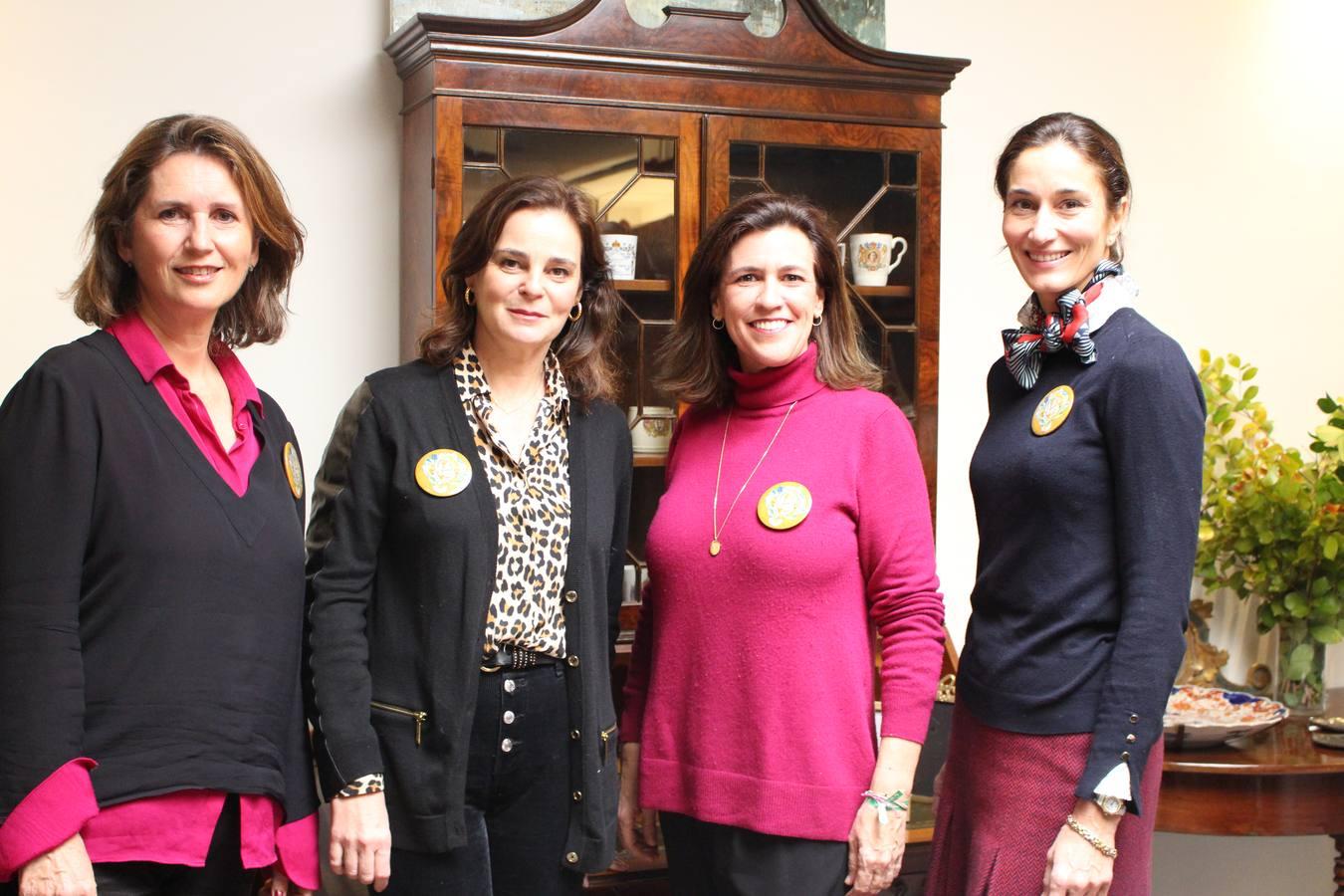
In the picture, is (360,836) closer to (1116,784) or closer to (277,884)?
(277,884)

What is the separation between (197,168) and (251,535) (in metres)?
0.43

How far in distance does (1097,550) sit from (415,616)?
82cm

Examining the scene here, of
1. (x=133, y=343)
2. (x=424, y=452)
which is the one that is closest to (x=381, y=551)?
(x=424, y=452)

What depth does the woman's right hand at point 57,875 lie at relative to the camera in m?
1.42

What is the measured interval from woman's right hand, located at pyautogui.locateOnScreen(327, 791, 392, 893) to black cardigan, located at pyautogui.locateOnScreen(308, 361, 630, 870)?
3cm

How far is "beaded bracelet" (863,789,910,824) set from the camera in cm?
176

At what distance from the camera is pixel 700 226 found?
8.91ft

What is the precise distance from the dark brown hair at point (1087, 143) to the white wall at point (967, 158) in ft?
5.04

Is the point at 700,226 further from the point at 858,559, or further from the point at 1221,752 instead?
the point at 1221,752

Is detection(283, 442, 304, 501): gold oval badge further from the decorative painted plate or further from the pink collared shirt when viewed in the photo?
the decorative painted plate

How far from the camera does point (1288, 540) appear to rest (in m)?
3.16

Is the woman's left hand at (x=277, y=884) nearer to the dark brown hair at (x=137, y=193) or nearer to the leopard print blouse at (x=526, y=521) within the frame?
the leopard print blouse at (x=526, y=521)

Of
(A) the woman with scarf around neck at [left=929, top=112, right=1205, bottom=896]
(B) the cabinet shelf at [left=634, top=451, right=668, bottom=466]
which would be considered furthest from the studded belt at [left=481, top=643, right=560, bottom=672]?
(B) the cabinet shelf at [left=634, top=451, right=668, bottom=466]

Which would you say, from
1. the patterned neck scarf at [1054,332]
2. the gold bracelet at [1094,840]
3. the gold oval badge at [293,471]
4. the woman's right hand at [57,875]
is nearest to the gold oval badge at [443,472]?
the gold oval badge at [293,471]
